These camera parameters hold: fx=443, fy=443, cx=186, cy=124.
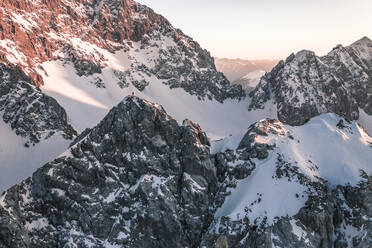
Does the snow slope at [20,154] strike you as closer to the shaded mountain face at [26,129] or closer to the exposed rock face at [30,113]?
the shaded mountain face at [26,129]

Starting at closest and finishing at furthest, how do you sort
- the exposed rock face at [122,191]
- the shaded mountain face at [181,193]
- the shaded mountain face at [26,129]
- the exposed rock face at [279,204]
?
the exposed rock face at [279,204]
the shaded mountain face at [181,193]
the exposed rock face at [122,191]
the shaded mountain face at [26,129]

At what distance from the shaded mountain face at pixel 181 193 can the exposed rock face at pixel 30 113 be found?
41.5 metres

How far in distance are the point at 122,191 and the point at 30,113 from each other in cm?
5711

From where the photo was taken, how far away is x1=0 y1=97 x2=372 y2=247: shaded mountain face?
92.6 meters

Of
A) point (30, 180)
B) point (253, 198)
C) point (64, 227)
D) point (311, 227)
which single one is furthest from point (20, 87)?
point (311, 227)

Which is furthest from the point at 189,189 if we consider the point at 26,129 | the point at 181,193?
the point at 26,129

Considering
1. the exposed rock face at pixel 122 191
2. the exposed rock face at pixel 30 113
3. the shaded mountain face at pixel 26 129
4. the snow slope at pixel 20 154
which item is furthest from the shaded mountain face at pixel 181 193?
the exposed rock face at pixel 30 113

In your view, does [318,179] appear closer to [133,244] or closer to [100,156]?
[133,244]

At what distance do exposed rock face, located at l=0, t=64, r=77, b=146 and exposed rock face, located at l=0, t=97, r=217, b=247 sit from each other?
4112cm

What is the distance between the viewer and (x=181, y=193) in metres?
102

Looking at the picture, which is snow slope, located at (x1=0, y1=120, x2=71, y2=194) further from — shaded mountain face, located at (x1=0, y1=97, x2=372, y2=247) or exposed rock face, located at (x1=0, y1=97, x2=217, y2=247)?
exposed rock face, located at (x1=0, y1=97, x2=217, y2=247)

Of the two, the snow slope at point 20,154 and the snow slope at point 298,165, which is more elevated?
the snow slope at point 298,165

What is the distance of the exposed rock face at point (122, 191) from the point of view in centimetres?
9394

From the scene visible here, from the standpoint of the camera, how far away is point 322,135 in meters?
117
